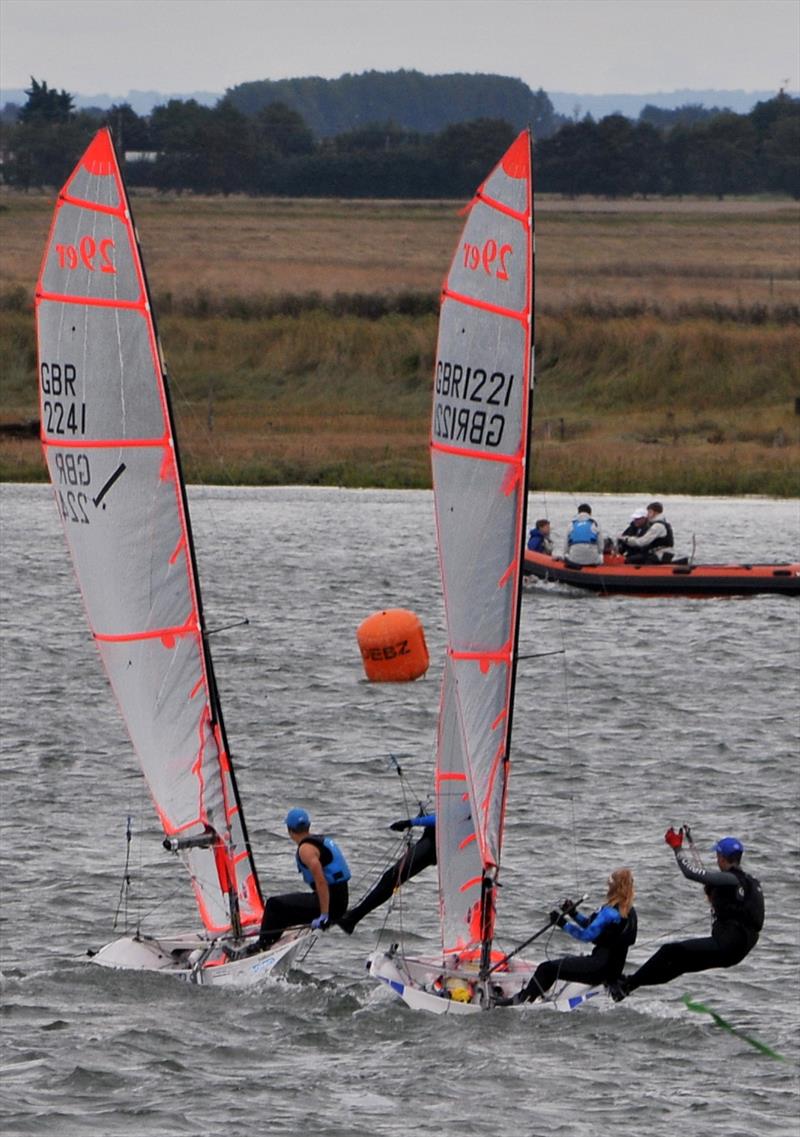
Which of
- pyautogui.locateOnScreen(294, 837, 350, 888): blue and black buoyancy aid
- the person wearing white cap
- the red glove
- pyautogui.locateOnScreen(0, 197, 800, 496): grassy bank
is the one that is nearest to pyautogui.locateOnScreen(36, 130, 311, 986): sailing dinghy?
pyautogui.locateOnScreen(294, 837, 350, 888): blue and black buoyancy aid

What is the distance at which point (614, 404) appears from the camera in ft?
180

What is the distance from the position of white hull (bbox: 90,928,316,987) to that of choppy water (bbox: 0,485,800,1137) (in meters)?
0.12

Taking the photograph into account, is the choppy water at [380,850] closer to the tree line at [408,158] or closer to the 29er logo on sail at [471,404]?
the 29er logo on sail at [471,404]

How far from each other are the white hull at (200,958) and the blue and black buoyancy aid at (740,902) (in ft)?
10.0

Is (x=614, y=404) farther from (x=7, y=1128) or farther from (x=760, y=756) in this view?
(x=7, y=1128)

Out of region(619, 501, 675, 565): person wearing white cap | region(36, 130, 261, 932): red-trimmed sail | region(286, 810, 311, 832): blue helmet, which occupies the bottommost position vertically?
region(619, 501, 675, 565): person wearing white cap

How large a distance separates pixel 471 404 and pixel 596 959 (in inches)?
162

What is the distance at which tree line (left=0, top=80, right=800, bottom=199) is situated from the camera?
4503 inches

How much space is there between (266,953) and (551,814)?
6458mm

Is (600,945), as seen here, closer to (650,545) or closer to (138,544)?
(138,544)

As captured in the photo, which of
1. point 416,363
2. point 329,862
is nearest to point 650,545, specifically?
point 329,862

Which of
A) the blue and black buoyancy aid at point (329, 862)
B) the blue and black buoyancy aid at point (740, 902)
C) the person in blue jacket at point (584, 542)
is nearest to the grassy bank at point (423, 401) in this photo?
the person in blue jacket at point (584, 542)

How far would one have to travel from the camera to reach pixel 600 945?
15125 mm

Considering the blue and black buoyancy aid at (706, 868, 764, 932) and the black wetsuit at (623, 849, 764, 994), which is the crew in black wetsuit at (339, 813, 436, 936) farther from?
the blue and black buoyancy aid at (706, 868, 764, 932)
